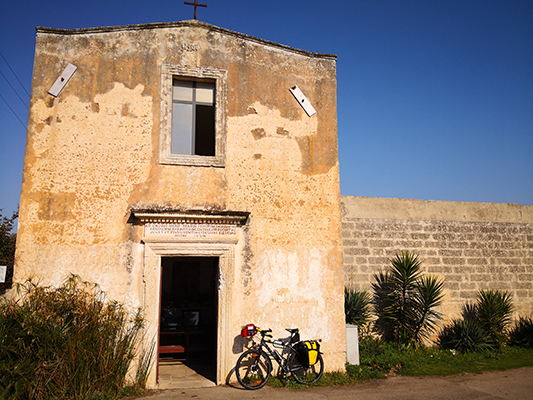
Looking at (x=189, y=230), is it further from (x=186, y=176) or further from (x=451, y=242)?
(x=451, y=242)

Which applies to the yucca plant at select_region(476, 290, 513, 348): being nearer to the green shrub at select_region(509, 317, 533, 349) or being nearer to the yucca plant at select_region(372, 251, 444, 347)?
the green shrub at select_region(509, 317, 533, 349)

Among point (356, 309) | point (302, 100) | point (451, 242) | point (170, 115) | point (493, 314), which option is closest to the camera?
point (170, 115)

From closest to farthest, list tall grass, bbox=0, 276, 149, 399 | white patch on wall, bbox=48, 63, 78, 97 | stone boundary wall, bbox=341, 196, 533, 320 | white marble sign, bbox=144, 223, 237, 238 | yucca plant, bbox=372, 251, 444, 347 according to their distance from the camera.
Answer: tall grass, bbox=0, 276, 149, 399
white marble sign, bbox=144, 223, 237, 238
white patch on wall, bbox=48, 63, 78, 97
yucca plant, bbox=372, 251, 444, 347
stone boundary wall, bbox=341, 196, 533, 320

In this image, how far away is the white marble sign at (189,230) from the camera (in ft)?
23.3

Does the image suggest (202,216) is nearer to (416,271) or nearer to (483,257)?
(416,271)

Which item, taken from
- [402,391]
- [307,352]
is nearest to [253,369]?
[307,352]

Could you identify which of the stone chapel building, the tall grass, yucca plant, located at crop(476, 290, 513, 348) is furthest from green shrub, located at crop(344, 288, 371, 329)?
the tall grass

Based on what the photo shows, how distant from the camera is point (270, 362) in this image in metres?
7.01

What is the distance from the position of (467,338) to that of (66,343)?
28.1 feet

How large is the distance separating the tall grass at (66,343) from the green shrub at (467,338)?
7102mm

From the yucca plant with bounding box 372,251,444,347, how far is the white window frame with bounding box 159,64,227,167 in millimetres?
5097

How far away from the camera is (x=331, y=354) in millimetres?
7605

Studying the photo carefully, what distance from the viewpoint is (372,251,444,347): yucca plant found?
9.42 metres

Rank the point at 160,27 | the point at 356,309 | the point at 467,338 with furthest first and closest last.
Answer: the point at 467,338 → the point at 356,309 → the point at 160,27
